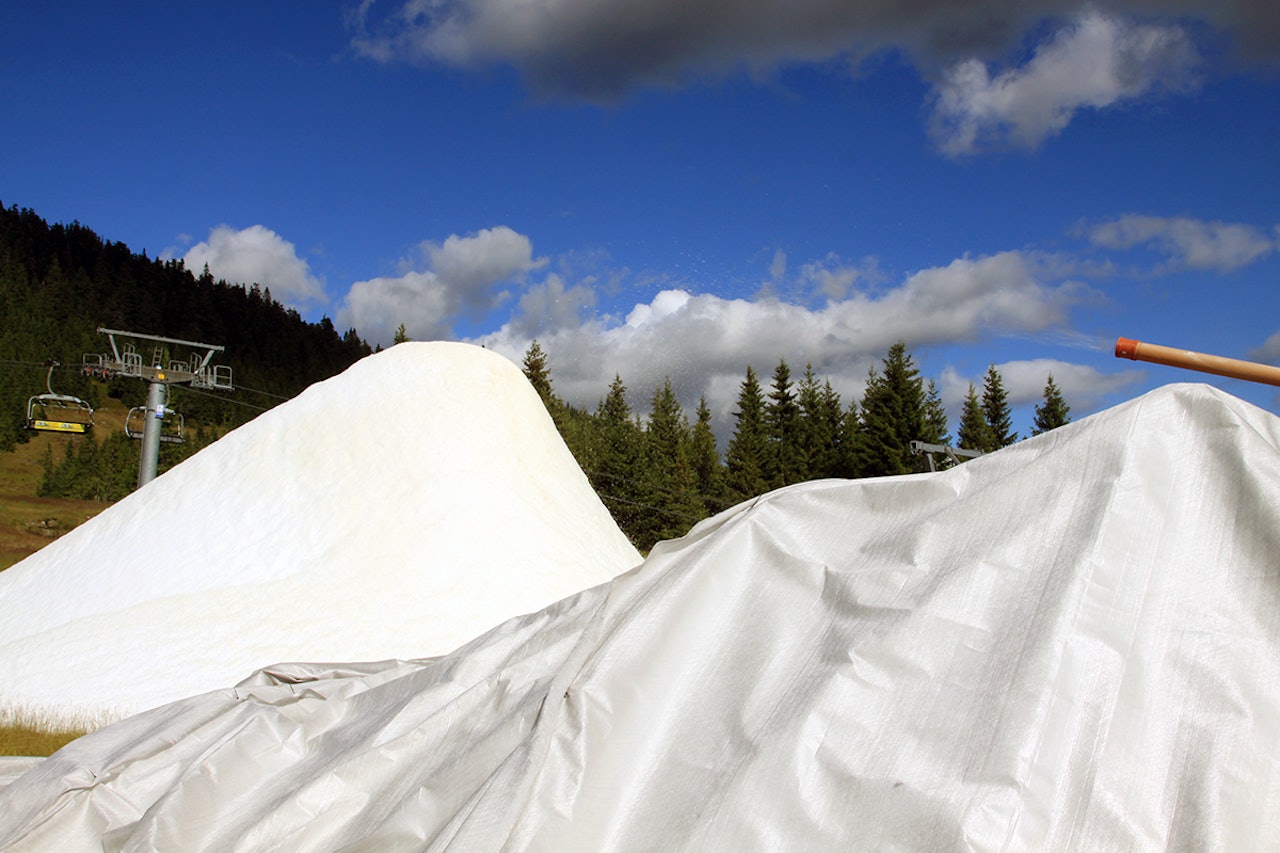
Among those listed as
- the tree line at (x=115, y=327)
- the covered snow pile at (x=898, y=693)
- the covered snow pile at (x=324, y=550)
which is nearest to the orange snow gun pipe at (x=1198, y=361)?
the covered snow pile at (x=898, y=693)

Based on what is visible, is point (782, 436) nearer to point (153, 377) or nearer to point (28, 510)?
point (153, 377)

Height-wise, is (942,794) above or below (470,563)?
above

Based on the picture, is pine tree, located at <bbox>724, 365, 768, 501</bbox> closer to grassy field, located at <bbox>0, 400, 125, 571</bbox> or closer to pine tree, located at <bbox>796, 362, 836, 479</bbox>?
pine tree, located at <bbox>796, 362, 836, 479</bbox>

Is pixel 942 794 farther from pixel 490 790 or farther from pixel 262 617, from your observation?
pixel 262 617

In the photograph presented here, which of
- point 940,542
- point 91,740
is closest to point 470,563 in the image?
point 91,740

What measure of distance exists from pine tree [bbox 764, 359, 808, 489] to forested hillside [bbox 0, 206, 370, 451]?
38995mm

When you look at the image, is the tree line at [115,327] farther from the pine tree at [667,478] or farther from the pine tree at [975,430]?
the pine tree at [975,430]

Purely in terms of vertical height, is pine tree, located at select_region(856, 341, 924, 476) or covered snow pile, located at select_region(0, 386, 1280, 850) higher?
pine tree, located at select_region(856, 341, 924, 476)

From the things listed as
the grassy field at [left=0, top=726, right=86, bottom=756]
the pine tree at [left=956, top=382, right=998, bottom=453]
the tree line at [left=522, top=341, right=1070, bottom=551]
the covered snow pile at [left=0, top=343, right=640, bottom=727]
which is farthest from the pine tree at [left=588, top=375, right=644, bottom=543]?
the grassy field at [left=0, top=726, right=86, bottom=756]

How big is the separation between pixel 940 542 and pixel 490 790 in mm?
1263

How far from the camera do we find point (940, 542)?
214 centimetres

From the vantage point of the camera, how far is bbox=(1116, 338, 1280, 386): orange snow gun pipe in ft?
6.92

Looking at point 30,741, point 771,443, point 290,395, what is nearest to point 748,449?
point 771,443

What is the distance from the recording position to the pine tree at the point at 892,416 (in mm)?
28766
